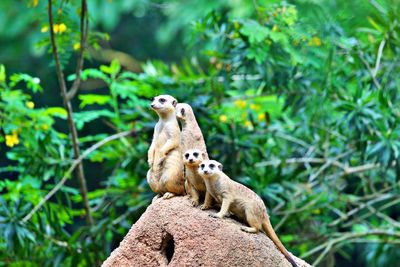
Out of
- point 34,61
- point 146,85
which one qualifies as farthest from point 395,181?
point 34,61

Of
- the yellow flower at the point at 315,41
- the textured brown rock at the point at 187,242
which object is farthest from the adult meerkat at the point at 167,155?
the yellow flower at the point at 315,41

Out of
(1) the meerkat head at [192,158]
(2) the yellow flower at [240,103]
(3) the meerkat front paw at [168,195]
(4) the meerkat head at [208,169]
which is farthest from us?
(2) the yellow flower at [240,103]

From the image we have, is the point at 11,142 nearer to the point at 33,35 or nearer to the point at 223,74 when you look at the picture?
the point at 223,74

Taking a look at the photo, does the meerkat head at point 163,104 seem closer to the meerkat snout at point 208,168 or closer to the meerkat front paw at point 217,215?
the meerkat snout at point 208,168

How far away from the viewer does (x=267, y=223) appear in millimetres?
5703

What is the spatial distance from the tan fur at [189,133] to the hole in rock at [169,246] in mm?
562

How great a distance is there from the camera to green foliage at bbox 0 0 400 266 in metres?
8.99

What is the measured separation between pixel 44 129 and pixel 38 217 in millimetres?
930

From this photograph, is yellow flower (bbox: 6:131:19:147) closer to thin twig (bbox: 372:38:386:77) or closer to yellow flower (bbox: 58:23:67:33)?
yellow flower (bbox: 58:23:67:33)

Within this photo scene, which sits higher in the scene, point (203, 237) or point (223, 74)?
point (203, 237)

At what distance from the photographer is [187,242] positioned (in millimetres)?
5551

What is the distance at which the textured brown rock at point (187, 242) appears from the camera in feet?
18.0

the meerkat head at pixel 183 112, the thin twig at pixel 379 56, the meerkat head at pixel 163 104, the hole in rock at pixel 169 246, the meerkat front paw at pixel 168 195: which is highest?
the meerkat head at pixel 163 104

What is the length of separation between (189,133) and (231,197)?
543mm
